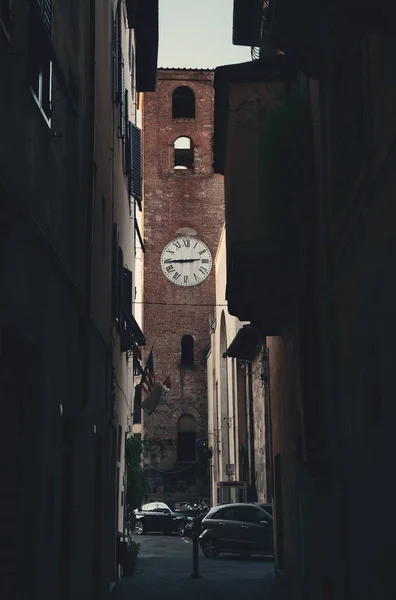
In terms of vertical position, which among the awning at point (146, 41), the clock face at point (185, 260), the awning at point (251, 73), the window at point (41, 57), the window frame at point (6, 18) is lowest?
the window frame at point (6, 18)

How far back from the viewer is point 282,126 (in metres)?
9.72

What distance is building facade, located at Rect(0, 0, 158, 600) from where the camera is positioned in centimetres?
579

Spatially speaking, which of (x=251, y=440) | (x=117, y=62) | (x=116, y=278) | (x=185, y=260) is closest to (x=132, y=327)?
(x=116, y=278)

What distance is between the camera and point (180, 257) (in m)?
44.4

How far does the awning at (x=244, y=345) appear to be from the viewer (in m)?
24.8

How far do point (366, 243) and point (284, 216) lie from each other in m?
3.13

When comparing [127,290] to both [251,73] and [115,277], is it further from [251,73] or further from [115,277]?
[251,73]

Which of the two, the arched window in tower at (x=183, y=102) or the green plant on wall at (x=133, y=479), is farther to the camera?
the arched window in tower at (x=183, y=102)

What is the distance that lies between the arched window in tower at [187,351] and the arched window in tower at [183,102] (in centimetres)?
1148

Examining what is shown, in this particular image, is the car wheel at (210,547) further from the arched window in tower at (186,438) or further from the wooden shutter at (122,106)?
the arched window in tower at (186,438)

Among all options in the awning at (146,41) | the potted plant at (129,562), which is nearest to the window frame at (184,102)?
the awning at (146,41)

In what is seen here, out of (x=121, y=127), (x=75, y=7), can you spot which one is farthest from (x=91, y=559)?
(x=121, y=127)

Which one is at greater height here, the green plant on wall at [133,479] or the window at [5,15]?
the window at [5,15]

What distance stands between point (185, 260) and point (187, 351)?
4561mm
